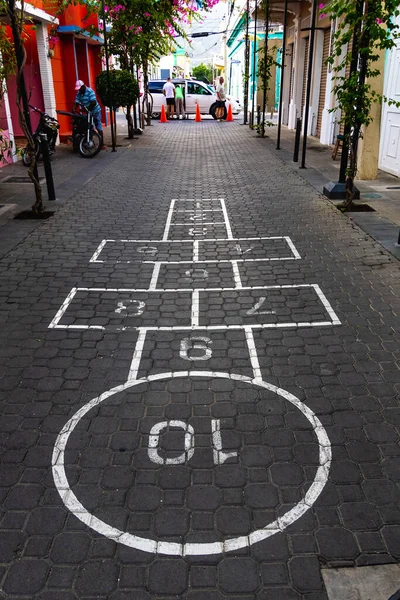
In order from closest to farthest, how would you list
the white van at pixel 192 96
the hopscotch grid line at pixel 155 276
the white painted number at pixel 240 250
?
1. the hopscotch grid line at pixel 155 276
2. the white painted number at pixel 240 250
3. the white van at pixel 192 96

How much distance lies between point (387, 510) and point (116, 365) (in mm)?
2526

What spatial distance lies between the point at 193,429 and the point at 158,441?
0.28m

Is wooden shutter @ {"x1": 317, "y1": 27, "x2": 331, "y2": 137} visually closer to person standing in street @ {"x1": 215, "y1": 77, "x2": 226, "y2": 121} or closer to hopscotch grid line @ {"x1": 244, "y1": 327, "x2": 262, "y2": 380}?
person standing in street @ {"x1": 215, "y1": 77, "x2": 226, "y2": 121}

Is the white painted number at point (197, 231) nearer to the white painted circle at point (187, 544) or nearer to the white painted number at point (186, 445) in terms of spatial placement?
the white painted circle at point (187, 544)

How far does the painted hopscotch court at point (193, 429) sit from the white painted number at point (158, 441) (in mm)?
11

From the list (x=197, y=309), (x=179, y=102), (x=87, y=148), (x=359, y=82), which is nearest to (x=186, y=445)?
(x=197, y=309)

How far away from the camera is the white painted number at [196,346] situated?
4824 millimetres

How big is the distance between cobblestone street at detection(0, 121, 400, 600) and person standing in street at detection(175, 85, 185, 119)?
22.2 meters

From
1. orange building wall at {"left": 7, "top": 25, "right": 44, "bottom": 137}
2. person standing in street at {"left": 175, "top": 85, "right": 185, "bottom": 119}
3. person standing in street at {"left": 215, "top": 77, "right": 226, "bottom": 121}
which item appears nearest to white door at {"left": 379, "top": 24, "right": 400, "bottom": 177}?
orange building wall at {"left": 7, "top": 25, "right": 44, "bottom": 137}

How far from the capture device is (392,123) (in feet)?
A: 42.0

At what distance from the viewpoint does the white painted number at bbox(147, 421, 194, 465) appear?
353cm

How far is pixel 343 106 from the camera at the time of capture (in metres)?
9.02

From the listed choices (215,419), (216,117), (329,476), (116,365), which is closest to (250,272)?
(116,365)

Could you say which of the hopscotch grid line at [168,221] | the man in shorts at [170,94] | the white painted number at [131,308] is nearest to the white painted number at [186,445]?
the white painted number at [131,308]
